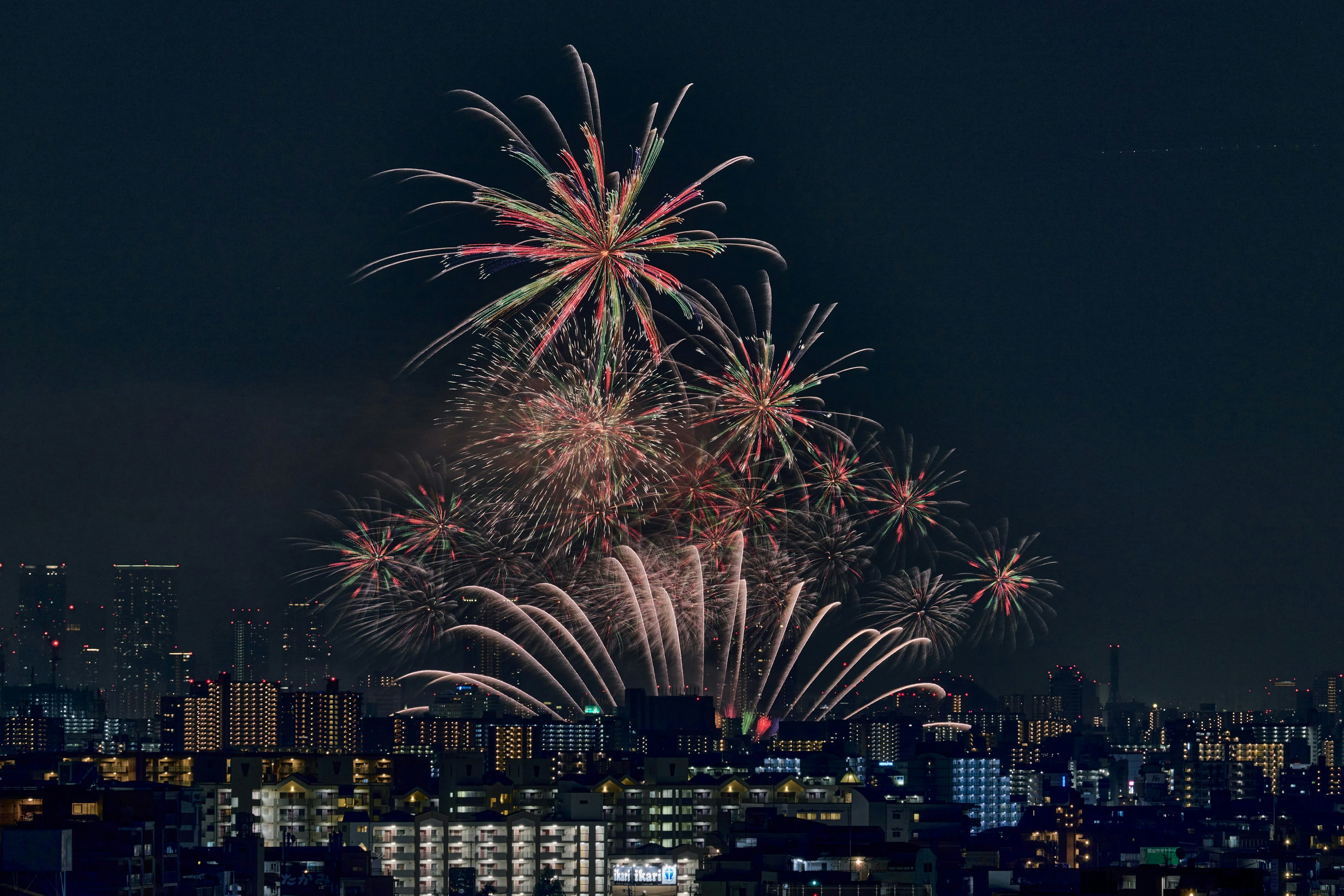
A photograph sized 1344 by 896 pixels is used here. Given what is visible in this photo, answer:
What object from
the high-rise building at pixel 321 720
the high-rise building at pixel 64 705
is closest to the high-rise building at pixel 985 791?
the high-rise building at pixel 321 720

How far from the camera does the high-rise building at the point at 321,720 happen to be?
11769 cm

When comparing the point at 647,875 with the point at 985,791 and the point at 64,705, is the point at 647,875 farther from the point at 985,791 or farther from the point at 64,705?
the point at 64,705

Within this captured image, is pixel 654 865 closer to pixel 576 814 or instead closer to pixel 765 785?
pixel 576 814

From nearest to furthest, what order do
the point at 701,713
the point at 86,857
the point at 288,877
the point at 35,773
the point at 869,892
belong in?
1. the point at 86,857
2. the point at 869,892
3. the point at 288,877
4. the point at 35,773
5. the point at 701,713

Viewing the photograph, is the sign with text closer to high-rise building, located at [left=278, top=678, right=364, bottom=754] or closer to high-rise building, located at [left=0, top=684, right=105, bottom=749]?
high-rise building, located at [left=278, top=678, right=364, bottom=754]

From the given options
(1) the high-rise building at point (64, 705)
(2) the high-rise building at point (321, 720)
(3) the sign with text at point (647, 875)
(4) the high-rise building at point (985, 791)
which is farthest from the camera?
(1) the high-rise building at point (64, 705)

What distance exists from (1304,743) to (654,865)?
98.8 m

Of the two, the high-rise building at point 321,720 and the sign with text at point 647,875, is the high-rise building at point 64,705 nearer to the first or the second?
Result: the high-rise building at point 321,720

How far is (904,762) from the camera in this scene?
109 m

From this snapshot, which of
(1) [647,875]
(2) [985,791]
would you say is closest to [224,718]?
(2) [985,791]

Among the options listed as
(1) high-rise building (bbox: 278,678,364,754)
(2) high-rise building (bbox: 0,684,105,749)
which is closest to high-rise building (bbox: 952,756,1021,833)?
(1) high-rise building (bbox: 278,678,364,754)

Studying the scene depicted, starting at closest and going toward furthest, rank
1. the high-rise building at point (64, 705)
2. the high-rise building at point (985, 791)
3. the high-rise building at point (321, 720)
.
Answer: the high-rise building at point (985, 791) < the high-rise building at point (321, 720) < the high-rise building at point (64, 705)

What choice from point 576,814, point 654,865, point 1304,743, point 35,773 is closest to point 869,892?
point 654,865

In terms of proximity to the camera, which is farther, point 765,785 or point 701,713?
point 701,713
